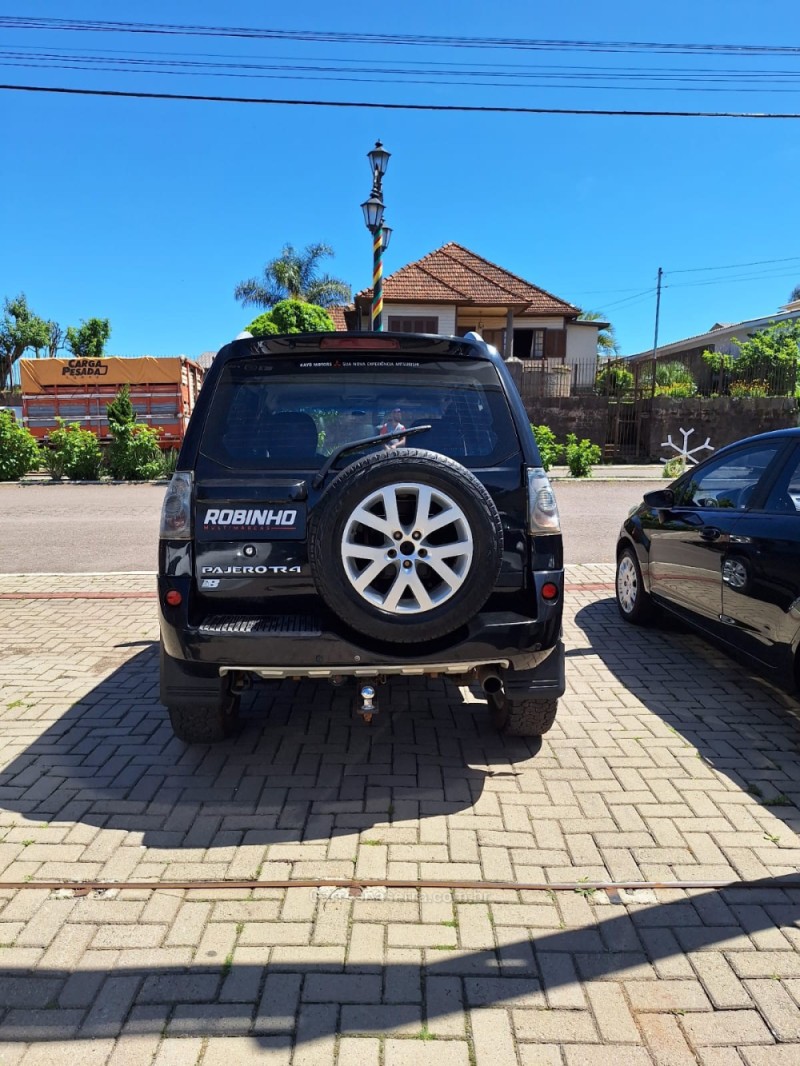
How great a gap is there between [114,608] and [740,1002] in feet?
19.2

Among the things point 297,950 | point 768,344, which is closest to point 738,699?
point 297,950

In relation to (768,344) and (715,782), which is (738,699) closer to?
(715,782)

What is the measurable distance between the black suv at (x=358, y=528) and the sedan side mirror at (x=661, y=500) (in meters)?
2.23

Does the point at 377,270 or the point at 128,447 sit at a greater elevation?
the point at 377,270

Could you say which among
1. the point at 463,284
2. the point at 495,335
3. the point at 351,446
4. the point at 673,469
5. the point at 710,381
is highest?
the point at 463,284

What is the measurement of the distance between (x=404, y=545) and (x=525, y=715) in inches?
51.2

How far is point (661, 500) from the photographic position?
534 centimetres

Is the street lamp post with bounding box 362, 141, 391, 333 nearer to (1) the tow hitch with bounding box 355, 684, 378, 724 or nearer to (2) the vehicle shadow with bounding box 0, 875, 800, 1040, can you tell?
(1) the tow hitch with bounding box 355, 684, 378, 724

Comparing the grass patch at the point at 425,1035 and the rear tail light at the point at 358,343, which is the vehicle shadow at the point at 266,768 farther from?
the rear tail light at the point at 358,343

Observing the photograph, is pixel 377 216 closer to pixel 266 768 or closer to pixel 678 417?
pixel 266 768

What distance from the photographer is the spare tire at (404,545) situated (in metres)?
2.96

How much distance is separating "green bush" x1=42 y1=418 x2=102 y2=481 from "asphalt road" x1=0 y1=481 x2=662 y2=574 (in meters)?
0.70

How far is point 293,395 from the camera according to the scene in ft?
11.3

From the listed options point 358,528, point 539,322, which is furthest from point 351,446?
point 539,322
